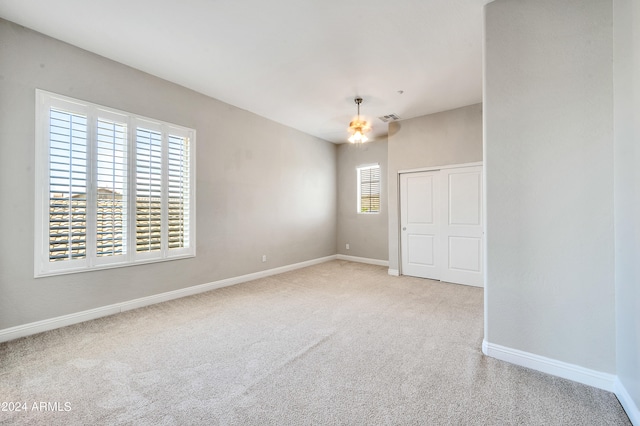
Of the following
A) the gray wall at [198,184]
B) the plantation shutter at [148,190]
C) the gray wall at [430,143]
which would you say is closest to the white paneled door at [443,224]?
the gray wall at [430,143]

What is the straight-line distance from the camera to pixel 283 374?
206 centimetres

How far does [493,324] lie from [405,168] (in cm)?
342

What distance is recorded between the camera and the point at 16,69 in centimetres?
263

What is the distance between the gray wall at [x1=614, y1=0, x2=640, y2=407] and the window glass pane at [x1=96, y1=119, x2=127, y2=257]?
4.64 meters

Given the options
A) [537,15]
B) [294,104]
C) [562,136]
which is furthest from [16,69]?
[562,136]

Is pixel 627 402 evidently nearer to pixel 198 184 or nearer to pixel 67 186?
pixel 198 184

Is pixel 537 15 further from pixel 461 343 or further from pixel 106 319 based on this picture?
pixel 106 319

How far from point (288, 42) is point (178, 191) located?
2.50 m

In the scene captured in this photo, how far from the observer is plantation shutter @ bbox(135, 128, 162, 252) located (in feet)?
11.4

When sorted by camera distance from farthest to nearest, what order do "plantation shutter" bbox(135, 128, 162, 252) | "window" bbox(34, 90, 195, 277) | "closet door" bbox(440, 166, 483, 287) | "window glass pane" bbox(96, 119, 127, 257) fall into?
"closet door" bbox(440, 166, 483, 287)
"plantation shutter" bbox(135, 128, 162, 252)
"window glass pane" bbox(96, 119, 127, 257)
"window" bbox(34, 90, 195, 277)

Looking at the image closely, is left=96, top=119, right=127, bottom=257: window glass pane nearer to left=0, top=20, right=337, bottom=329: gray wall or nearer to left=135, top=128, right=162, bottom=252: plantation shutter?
left=135, top=128, right=162, bottom=252: plantation shutter

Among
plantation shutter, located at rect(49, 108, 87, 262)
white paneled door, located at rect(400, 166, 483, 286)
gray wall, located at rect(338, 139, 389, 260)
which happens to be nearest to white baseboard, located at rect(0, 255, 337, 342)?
plantation shutter, located at rect(49, 108, 87, 262)

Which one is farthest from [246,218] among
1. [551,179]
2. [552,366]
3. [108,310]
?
[552,366]

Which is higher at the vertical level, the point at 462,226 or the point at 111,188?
the point at 111,188
